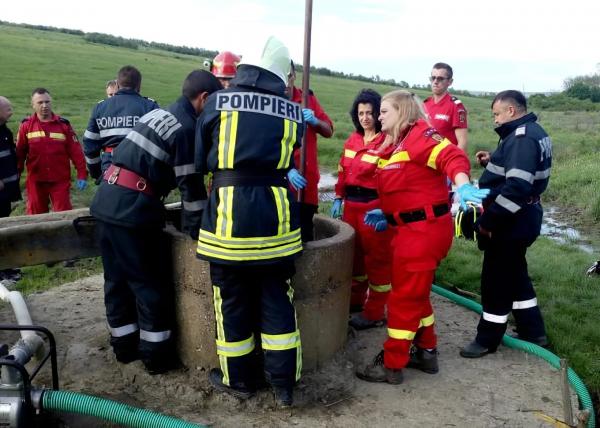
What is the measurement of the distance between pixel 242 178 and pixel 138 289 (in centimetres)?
114

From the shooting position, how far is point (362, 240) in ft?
15.8

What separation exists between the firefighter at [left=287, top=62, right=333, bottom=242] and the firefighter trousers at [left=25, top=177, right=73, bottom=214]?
3691 mm

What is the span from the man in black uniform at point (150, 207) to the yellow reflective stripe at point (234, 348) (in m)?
0.57

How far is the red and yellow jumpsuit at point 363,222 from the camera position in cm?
473

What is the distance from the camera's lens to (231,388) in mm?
3689

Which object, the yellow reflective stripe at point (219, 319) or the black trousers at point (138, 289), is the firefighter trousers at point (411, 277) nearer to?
the yellow reflective stripe at point (219, 319)

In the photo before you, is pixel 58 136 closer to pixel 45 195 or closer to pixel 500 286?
pixel 45 195

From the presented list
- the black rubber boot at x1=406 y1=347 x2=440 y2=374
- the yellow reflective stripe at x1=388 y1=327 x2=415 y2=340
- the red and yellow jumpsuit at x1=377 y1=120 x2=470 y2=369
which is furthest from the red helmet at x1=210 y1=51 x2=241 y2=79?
the black rubber boot at x1=406 y1=347 x2=440 y2=374

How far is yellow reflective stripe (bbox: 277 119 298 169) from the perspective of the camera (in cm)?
344

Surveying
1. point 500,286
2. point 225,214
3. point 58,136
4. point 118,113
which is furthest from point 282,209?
point 58,136

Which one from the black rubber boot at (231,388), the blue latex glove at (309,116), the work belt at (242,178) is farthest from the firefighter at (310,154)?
the black rubber boot at (231,388)

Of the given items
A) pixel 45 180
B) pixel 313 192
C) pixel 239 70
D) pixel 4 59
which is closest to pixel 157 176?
pixel 239 70

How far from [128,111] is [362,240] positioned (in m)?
2.81

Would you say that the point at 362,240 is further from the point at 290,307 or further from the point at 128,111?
the point at 128,111
